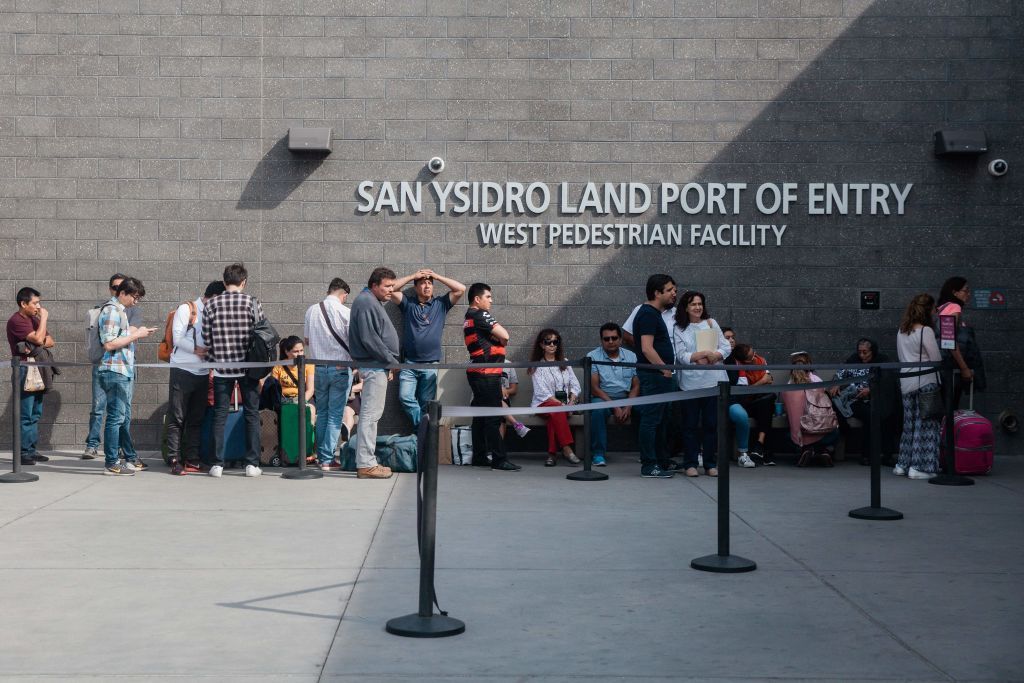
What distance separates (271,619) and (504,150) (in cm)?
816

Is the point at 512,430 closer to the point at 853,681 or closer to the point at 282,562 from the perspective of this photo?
the point at 282,562

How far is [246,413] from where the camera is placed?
448 inches

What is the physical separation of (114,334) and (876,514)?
6555mm

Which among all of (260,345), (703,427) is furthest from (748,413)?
(260,345)

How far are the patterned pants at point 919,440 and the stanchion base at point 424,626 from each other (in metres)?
6.78

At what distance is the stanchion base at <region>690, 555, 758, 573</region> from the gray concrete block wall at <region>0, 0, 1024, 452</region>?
20.5 feet

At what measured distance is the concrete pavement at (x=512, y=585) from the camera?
16.8 feet

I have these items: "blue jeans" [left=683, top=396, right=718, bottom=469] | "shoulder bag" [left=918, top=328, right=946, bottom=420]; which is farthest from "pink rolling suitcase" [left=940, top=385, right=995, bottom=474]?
"blue jeans" [left=683, top=396, right=718, bottom=469]

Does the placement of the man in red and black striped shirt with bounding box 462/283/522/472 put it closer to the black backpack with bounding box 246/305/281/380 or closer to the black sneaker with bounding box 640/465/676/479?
the black sneaker with bounding box 640/465/676/479

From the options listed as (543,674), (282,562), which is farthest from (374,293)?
(543,674)

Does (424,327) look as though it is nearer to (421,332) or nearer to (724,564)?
(421,332)

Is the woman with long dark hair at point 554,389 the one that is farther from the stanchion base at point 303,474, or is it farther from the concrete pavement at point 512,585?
the stanchion base at point 303,474

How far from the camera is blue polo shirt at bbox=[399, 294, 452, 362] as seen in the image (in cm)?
1255

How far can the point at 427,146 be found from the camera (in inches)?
518
